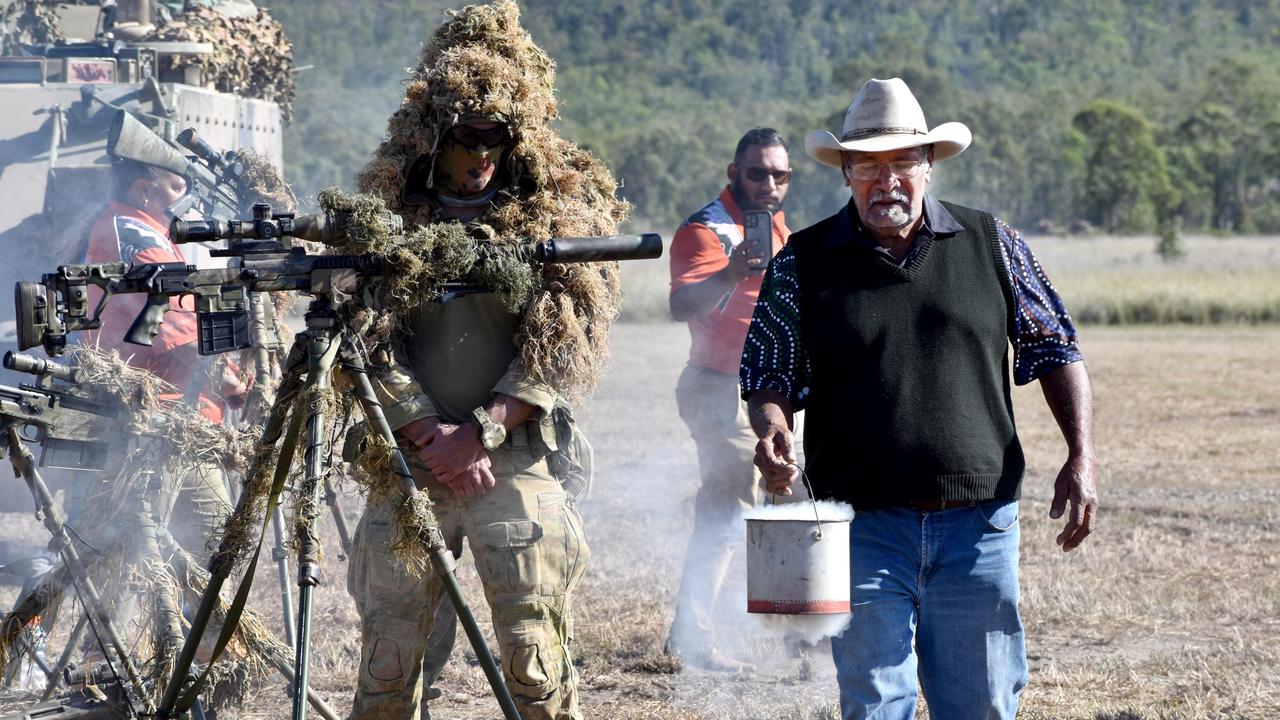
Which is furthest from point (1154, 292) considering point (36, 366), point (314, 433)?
point (314, 433)

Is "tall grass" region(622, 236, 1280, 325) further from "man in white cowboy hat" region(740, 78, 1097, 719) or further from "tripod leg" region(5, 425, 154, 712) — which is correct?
"man in white cowboy hat" region(740, 78, 1097, 719)

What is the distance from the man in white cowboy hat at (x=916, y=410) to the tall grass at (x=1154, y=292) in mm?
18482

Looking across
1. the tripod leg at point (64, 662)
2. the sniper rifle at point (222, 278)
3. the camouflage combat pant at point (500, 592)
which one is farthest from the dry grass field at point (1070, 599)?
the sniper rifle at point (222, 278)

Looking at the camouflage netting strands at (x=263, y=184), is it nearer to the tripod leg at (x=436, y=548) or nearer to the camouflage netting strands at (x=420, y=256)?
the camouflage netting strands at (x=420, y=256)

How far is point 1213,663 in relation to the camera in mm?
6469

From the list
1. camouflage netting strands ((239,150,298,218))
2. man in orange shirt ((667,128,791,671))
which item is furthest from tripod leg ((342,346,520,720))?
camouflage netting strands ((239,150,298,218))

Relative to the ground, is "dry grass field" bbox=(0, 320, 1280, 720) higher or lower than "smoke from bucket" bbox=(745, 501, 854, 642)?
lower

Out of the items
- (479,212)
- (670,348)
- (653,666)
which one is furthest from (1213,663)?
(670,348)

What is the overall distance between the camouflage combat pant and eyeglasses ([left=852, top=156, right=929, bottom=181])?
123 centimetres

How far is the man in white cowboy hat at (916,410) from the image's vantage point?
159 inches

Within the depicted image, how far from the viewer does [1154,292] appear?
1074 inches

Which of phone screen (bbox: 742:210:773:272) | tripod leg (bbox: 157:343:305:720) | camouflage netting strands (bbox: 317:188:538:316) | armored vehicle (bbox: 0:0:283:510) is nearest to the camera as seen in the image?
tripod leg (bbox: 157:343:305:720)

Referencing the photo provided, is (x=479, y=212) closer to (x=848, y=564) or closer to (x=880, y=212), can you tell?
(x=880, y=212)

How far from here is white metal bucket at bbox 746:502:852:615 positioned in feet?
12.8
